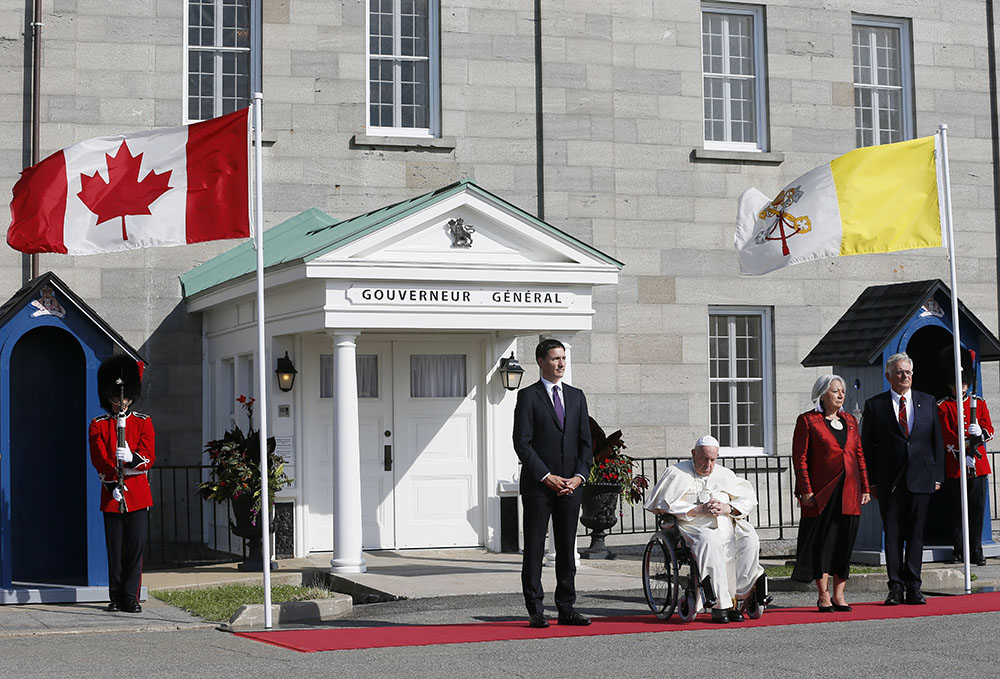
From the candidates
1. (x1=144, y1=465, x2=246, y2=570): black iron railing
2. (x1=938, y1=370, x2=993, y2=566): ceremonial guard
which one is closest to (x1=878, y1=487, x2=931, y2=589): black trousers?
(x1=938, y1=370, x2=993, y2=566): ceremonial guard

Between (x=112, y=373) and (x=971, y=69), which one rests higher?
(x=971, y=69)

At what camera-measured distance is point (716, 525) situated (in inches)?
425

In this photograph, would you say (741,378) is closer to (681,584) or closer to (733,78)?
(733,78)

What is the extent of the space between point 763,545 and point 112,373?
8.58 m

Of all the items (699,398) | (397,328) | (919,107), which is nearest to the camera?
(397,328)

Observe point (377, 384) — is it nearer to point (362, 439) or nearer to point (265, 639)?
point (362, 439)

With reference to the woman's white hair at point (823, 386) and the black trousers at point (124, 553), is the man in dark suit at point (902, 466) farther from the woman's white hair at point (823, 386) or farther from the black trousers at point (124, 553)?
the black trousers at point (124, 553)

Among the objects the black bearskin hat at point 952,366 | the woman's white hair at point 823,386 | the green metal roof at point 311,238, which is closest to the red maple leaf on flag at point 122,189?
the green metal roof at point 311,238

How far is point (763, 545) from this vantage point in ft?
57.0

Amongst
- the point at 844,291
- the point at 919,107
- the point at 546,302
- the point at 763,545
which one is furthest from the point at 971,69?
the point at 546,302

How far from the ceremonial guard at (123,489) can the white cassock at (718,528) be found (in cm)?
429

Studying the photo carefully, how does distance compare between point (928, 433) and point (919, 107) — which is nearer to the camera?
point (928, 433)

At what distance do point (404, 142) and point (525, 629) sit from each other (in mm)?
8655

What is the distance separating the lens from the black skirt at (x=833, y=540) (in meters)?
11.2
